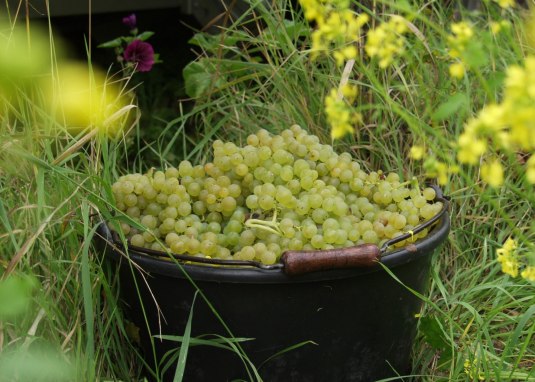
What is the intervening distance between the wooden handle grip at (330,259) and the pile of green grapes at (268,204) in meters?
0.07

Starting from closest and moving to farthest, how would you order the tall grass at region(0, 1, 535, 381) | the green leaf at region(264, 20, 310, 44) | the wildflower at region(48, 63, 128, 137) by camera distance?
1. the tall grass at region(0, 1, 535, 381)
2. the wildflower at region(48, 63, 128, 137)
3. the green leaf at region(264, 20, 310, 44)

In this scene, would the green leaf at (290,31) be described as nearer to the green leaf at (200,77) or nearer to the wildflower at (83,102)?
the green leaf at (200,77)

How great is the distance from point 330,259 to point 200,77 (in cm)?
127

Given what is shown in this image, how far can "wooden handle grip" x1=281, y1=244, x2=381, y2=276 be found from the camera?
151 centimetres

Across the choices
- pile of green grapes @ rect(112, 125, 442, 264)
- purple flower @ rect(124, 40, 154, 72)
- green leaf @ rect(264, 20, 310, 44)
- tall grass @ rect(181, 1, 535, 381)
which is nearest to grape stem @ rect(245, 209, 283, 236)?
pile of green grapes @ rect(112, 125, 442, 264)

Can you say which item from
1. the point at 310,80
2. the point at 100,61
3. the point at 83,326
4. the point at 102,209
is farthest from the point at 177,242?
the point at 100,61

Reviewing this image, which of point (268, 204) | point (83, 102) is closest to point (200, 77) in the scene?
point (83, 102)

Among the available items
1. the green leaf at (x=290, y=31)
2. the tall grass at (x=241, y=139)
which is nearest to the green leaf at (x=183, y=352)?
the tall grass at (x=241, y=139)

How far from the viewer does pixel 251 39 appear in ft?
8.13

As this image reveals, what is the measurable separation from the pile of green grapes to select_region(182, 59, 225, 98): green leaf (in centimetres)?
78

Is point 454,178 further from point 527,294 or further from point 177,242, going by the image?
point 177,242

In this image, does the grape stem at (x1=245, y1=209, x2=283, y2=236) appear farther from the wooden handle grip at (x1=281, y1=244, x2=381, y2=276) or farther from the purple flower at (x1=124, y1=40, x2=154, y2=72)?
the purple flower at (x1=124, y1=40, x2=154, y2=72)

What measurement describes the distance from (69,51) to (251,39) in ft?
5.31

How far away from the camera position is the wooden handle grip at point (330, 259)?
1506 mm
